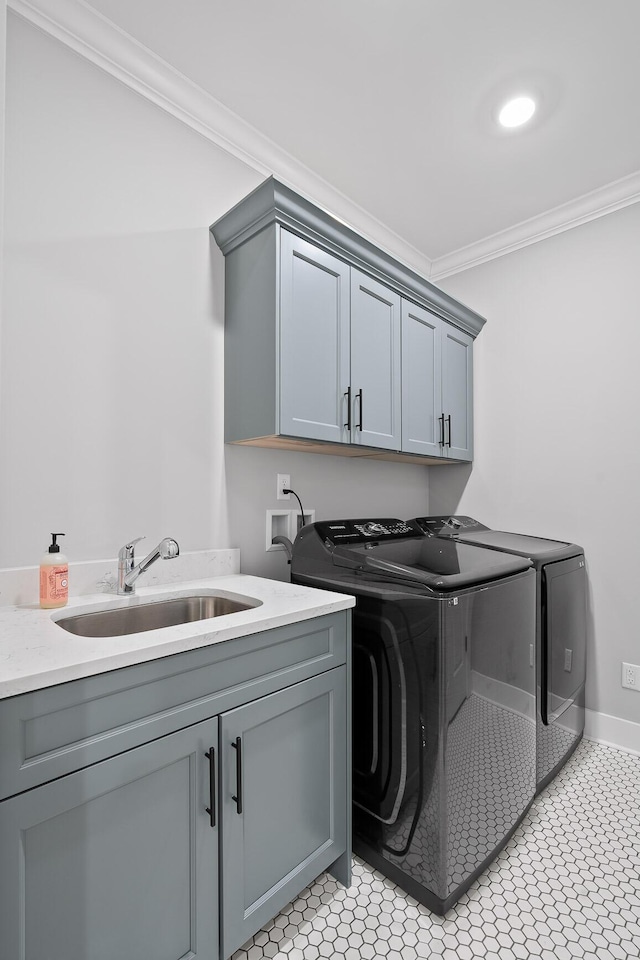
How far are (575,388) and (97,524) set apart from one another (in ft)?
7.71

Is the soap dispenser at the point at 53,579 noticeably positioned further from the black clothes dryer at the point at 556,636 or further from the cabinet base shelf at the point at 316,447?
the black clothes dryer at the point at 556,636

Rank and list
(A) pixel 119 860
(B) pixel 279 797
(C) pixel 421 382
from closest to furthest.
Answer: (A) pixel 119 860
(B) pixel 279 797
(C) pixel 421 382

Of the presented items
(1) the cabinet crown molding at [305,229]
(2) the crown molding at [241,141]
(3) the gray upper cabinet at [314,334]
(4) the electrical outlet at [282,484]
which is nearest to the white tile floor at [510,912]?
(4) the electrical outlet at [282,484]

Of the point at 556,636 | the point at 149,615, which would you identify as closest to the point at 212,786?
the point at 149,615

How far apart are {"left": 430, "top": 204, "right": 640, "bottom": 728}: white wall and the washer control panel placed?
82 centimetres

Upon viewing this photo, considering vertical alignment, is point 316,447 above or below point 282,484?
above

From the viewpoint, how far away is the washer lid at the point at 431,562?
1519 millimetres

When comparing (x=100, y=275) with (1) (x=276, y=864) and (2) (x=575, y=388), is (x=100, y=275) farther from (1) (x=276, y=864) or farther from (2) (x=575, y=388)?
(2) (x=575, y=388)

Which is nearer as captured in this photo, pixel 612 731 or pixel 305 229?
pixel 305 229

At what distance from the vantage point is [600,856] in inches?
65.9

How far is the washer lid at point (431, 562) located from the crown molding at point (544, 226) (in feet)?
5.94

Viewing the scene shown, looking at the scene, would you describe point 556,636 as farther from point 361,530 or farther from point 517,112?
point 517,112

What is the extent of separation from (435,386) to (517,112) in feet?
3.87

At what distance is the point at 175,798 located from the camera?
3.49 feet
